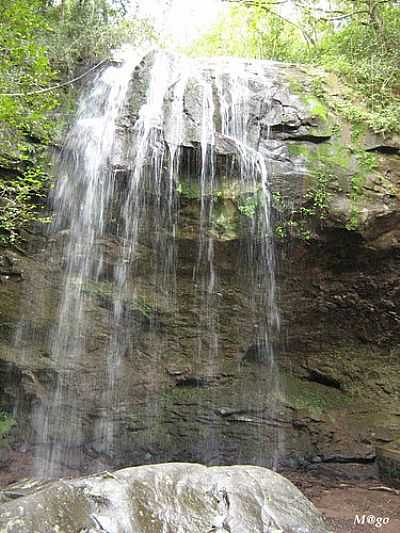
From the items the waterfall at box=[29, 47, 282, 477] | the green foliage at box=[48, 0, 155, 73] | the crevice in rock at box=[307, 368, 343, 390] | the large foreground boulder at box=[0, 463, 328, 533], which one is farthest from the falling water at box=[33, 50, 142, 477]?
the crevice in rock at box=[307, 368, 343, 390]

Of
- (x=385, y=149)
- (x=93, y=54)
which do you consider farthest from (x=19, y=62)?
(x=385, y=149)

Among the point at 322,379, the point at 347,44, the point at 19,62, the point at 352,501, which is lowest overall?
the point at 352,501

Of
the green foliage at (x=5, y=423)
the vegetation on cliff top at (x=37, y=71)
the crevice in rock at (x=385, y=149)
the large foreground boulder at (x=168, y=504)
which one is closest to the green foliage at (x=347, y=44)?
the crevice in rock at (x=385, y=149)

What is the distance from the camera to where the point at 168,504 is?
3.54 metres

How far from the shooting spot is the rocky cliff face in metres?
6.93

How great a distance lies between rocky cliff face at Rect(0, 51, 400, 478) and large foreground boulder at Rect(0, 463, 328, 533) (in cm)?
296

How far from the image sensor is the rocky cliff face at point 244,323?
22.7ft

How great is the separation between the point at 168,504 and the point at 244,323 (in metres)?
3.94

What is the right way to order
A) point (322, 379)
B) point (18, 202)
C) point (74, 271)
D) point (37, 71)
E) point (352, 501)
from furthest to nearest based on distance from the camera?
point (322, 379), point (74, 271), point (18, 202), point (352, 501), point (37, 71)

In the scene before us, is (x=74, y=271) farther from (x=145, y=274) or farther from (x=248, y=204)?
(x=248, y=204)

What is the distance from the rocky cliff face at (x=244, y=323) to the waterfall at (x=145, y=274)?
3cm

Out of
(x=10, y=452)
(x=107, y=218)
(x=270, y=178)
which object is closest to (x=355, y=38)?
(x=270, y=178)

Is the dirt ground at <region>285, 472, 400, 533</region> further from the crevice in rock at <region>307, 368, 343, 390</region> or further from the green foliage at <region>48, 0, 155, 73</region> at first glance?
the green foliage at <region>48, 0, 155, 73</region>

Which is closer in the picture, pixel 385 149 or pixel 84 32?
pixel 385 149
